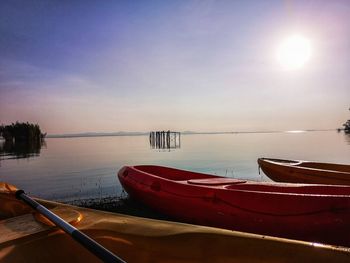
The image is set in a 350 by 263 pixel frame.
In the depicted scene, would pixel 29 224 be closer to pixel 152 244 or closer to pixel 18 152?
pixel 152 244

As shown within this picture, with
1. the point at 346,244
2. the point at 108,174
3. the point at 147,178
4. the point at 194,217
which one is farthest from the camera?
the point at 108,174

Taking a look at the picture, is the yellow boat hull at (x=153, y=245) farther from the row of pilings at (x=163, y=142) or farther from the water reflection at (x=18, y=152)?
the row of pilings at (x=163, y=142)

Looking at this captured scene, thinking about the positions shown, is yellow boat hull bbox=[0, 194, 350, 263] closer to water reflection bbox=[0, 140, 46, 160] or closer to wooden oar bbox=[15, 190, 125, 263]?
wooden oar bbox=[15, 190, 125, 263]

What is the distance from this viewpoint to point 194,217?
6.17 m

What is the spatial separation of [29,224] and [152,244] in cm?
166

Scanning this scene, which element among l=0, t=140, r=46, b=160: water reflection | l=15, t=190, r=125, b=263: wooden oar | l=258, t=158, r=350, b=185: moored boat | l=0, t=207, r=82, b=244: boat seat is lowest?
l=0, t=140, r=46, b=160: water reflection

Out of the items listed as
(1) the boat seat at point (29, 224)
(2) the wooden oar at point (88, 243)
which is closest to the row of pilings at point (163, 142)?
(1) the boat seat at point (29, 224)

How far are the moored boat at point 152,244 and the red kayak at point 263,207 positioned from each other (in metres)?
2.44

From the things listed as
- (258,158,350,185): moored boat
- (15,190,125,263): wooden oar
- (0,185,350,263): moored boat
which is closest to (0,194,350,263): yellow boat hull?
(0,185,350,263): moored boat

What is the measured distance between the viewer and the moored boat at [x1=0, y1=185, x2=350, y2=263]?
275cm

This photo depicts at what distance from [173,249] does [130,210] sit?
5.22m

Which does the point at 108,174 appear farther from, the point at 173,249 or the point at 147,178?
the point at 173,249

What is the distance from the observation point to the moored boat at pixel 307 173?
26.9 ft

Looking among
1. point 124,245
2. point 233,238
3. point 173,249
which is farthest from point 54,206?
point 233,238
